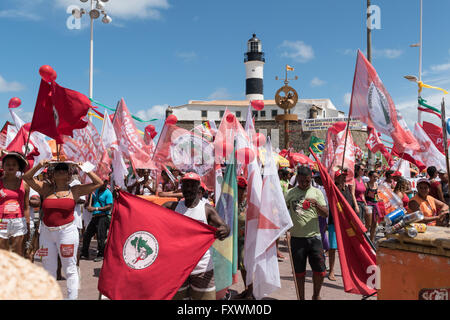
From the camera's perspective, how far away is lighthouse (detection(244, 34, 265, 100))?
6094 cm

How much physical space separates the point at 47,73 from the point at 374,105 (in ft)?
13.8

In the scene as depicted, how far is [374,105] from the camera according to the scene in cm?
529

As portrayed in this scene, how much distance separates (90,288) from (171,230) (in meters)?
2.63

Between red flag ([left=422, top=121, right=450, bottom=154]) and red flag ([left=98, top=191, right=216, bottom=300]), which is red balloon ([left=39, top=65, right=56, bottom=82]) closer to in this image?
red flag ([left=98, top=191, right=216, bottom=300])

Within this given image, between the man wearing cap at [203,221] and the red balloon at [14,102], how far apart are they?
280 inches

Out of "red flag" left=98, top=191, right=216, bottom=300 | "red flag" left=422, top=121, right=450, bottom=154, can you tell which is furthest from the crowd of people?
"red flag" left=422, top=121, right=450, bottom=154

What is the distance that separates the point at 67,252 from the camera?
3.82 metres

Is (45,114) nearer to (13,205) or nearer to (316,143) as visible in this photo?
(13,205)

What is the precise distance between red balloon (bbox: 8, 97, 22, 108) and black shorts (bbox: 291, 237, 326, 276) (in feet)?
25.2

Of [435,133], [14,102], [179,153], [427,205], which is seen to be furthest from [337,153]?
[14,102]

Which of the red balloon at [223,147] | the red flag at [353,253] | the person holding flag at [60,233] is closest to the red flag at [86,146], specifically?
the red balloon at [223,147]
